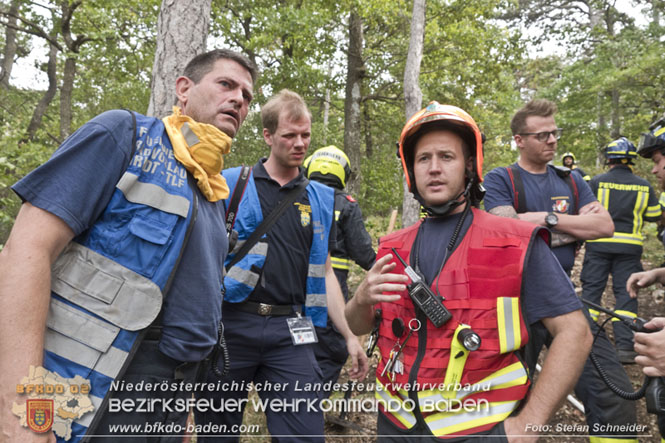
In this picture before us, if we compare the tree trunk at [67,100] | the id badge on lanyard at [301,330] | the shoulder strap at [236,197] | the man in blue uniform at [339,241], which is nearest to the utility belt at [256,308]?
the id badge on lanyard at [301,330]

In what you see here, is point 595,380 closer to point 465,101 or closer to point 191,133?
point 191,133

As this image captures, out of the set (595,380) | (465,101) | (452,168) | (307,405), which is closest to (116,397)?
(307,405)

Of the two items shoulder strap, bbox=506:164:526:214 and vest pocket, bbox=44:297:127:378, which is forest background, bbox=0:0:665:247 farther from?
vest pocket, bbox=44:297:127:378

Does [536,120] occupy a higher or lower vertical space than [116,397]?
higher

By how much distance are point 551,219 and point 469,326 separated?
2.04 m

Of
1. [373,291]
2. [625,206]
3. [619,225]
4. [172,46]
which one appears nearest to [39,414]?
[373,291]

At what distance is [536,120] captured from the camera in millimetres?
3744

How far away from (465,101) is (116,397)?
14.2 metres

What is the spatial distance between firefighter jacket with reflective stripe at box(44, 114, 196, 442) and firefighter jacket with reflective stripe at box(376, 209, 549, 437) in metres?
1.25

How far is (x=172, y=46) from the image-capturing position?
134 inches

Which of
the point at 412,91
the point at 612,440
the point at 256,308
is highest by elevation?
the point at 412,91

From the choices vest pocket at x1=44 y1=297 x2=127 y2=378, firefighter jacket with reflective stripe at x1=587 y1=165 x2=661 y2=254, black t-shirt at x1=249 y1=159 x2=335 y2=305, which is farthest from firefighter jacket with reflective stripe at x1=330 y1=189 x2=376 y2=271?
firefighter jacket with reflective stripe at x1=587 y1=165 x2=661 y2=254

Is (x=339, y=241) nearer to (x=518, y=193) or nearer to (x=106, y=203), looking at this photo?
(x=518, y=193)

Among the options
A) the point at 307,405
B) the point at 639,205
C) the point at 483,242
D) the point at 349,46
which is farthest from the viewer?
the point at 349,46
